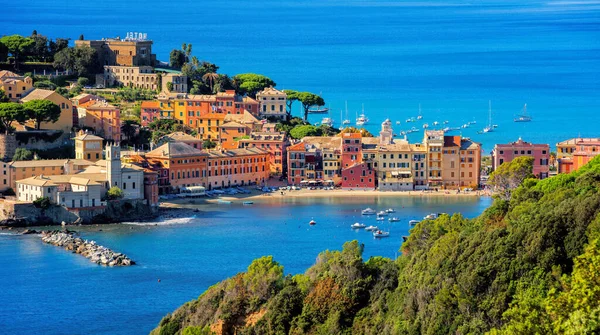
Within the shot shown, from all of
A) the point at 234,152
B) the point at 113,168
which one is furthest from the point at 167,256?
the point at 234,152

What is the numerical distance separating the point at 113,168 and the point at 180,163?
490cm

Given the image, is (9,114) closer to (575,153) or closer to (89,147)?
(89,147)

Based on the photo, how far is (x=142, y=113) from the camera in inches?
2234

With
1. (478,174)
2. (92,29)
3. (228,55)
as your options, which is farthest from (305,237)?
(92,29)

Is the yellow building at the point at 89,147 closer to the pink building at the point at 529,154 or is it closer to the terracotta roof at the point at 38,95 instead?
the terracotta roof at the point at 38,95

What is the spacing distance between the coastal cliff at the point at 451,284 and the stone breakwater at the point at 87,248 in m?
9.11

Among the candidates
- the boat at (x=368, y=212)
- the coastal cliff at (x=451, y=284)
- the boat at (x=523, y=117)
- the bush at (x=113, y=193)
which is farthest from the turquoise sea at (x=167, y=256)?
the boat at (x=523, y=117)

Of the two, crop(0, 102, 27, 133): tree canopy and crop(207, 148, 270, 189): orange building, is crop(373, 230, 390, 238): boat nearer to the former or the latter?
crop(207, 148, 270, 189): orange building

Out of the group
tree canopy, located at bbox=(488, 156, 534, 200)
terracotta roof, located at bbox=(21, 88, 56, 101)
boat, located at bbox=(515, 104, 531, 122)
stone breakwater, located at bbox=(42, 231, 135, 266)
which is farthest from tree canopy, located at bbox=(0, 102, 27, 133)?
boat, located at bbox=(515, 104, 531, 122)

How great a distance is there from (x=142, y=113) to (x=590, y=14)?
451 ft

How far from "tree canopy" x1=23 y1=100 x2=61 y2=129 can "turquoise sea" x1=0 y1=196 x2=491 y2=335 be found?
23.5ft

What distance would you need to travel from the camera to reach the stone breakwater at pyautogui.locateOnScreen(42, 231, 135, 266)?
3872 centimetres

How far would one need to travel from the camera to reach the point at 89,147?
49.7 metres

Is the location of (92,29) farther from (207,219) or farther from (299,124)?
(207,219)
